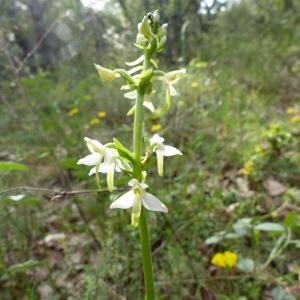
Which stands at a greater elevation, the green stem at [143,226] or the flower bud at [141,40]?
the flower bud at [141,40]

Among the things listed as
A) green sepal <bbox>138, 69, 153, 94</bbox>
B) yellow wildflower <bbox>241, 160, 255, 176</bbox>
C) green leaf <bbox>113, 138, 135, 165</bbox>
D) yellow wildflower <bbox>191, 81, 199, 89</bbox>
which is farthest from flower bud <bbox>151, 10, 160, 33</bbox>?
yellow wildflower <bbox>191, 81, 199, 89</bbox>

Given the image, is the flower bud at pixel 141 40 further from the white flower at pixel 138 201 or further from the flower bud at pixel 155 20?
the white flower at pixel 138 201

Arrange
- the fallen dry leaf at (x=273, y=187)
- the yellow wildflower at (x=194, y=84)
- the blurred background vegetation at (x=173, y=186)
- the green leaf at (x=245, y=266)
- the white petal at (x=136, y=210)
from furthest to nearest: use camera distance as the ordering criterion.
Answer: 1. the yellow wildflower at (x=194, y=84)
2. the fallen dry leaf at (x=273, y=187)
3. the blurred background vegetation at (x=173, y=186)
4. the green leaf at (x=245, y=266)
5. the white petal at (x=136, y=210)

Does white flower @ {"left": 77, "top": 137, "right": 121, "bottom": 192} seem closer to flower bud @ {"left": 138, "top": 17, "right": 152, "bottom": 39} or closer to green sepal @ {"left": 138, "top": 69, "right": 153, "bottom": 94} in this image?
green sepal @ {"left": 138, "top": 69, "right": 153, "bottom": 94}

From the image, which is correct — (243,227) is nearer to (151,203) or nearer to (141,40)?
(151,203)

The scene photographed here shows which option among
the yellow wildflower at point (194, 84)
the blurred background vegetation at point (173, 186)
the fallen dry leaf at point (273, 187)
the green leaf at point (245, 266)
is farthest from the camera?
the yellow wildflower at point (194, 84)

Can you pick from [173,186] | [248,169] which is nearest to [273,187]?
[248,169]

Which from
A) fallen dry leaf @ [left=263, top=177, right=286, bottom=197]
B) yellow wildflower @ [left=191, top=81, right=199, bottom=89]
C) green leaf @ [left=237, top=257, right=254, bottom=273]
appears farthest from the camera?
yellow wildflower @ [left=191, top=81, right=199, bottom=89]

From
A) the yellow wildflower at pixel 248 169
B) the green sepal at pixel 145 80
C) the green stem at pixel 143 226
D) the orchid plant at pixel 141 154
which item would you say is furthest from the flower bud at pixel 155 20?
the yellow wildflower at pixel 248 169

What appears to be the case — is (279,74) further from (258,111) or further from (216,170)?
(216,170)
